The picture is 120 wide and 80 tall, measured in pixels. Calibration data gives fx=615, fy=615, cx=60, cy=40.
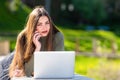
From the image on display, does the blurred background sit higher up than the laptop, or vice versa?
the blurred background

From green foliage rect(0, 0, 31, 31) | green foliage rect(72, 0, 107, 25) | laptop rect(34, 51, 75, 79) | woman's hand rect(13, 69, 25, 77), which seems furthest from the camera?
green foliage rect(72, 0, 107, 25)

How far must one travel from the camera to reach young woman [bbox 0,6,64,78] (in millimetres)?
5539

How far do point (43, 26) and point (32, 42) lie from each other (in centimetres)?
20

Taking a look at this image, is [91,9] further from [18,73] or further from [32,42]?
[18,73]

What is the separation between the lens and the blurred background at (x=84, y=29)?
1415 centimetres

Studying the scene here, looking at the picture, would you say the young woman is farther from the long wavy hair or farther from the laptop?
the laptop

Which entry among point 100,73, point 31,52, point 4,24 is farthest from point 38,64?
point 4,24

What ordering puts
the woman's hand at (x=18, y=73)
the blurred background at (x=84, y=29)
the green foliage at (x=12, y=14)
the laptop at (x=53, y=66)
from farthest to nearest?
the green foliage at (x=12, y=14) → the blurred background at (x=84, y=29) → the woman's hand at (x=18, y=73) → the laptop at (x=53, y=66)

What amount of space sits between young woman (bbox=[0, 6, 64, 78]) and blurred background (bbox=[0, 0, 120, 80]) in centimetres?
512

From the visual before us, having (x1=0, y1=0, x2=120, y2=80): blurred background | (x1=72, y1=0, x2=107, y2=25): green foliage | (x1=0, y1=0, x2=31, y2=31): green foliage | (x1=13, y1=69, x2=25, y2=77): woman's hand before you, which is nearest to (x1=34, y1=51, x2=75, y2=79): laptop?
(x1=13, y1=69, x2=25, y2=77): woman's hand

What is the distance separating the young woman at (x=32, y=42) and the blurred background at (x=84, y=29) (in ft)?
16.8

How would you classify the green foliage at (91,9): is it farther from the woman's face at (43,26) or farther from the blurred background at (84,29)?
the woman's face at (43,26)

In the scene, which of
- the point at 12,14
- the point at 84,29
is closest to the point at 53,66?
the point at 12,14

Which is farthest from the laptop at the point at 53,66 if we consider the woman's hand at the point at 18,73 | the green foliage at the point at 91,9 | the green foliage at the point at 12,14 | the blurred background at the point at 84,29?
the green foliage at the point at 91,9
